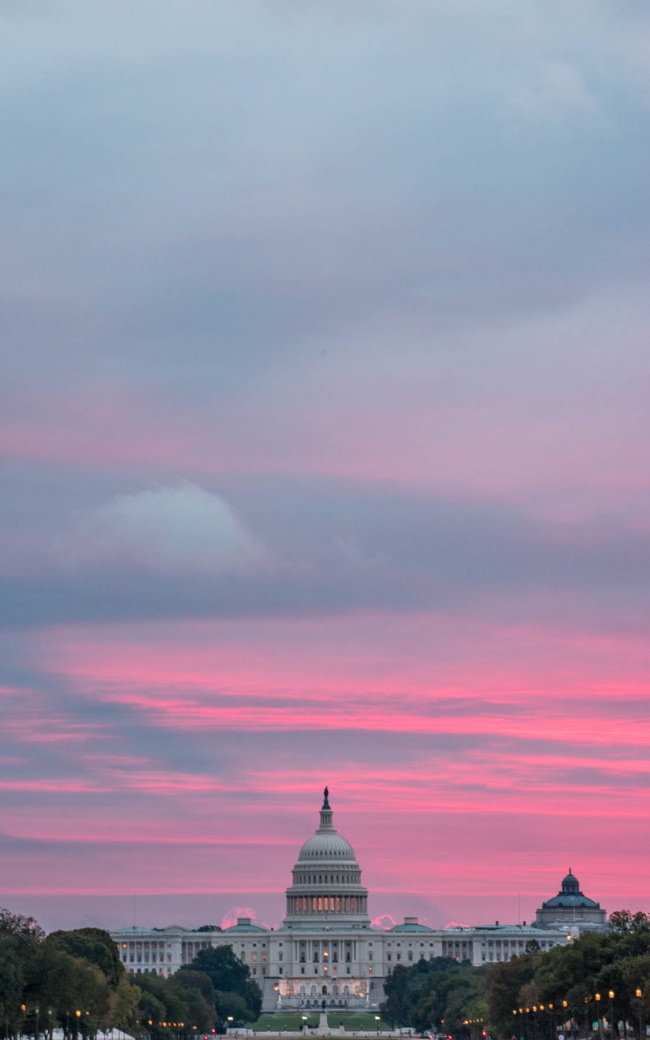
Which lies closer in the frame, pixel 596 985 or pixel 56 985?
pixel 56 985

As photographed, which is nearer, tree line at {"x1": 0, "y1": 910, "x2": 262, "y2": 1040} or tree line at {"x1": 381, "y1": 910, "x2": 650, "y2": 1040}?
tree line at {"x1": 0, "y1": 910, "x2": 262, "y2": 1040}

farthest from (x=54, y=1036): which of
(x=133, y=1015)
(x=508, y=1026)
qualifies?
(x=508, y=1026)

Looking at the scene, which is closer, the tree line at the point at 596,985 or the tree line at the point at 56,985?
the tree line at the point at 56,985

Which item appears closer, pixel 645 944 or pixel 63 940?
pixel 645 944

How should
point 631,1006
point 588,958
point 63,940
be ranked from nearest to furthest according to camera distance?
point 631,1006, point 588,958, point 63,940

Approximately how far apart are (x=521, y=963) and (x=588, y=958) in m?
44.9

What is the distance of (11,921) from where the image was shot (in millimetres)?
143125

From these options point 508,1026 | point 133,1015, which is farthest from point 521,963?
point 133,1015

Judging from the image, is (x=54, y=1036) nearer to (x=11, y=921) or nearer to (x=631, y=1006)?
(x=11, y=921)

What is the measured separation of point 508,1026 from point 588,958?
146 ft

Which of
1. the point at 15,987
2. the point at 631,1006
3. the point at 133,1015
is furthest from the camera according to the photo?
the point at 133,1015

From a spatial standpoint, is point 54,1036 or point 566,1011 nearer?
point 566,1011

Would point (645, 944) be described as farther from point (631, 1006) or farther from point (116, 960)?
point (116, 960)

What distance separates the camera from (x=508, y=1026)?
634ft
